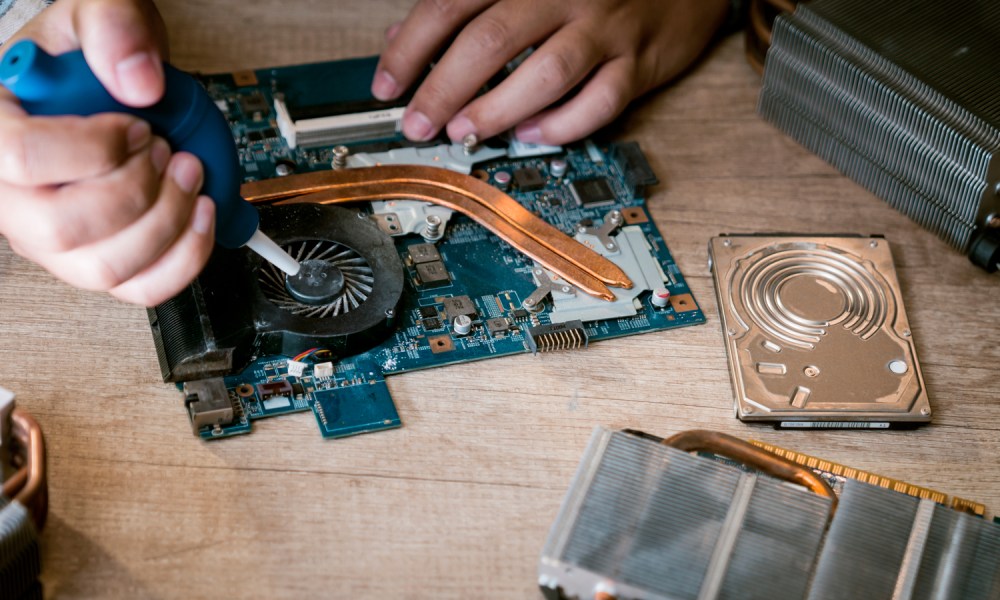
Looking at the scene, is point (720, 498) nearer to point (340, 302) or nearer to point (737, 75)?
point (340, 302)

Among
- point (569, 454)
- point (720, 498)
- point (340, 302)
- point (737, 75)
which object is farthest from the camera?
point (737, 75)

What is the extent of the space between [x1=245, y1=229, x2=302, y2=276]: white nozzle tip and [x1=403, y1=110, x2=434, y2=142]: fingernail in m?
0.49

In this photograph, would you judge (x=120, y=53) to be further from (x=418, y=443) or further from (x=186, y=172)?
(x=418, y=443)

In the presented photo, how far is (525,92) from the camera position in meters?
2.13

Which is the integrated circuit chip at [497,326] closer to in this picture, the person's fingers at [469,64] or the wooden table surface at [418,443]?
the wooden table surface at [418,443]

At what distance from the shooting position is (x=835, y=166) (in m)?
2.27

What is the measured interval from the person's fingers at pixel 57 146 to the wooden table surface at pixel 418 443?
1.53 feet

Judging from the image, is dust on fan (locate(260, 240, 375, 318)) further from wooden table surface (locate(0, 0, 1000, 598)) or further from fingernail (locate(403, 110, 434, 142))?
fingernail (locate(403, 110, 434, 142))

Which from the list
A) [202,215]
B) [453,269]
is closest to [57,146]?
[202,215]

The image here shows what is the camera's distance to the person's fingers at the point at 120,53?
4.25 ft

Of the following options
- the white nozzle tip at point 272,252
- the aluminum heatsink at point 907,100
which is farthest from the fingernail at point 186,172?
the aluminum heatsink at point 907,100

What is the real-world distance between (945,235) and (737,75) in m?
0.66

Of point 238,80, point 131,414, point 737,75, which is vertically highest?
point 238,80

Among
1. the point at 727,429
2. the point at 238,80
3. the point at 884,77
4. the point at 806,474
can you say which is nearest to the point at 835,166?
the point at 884,77
